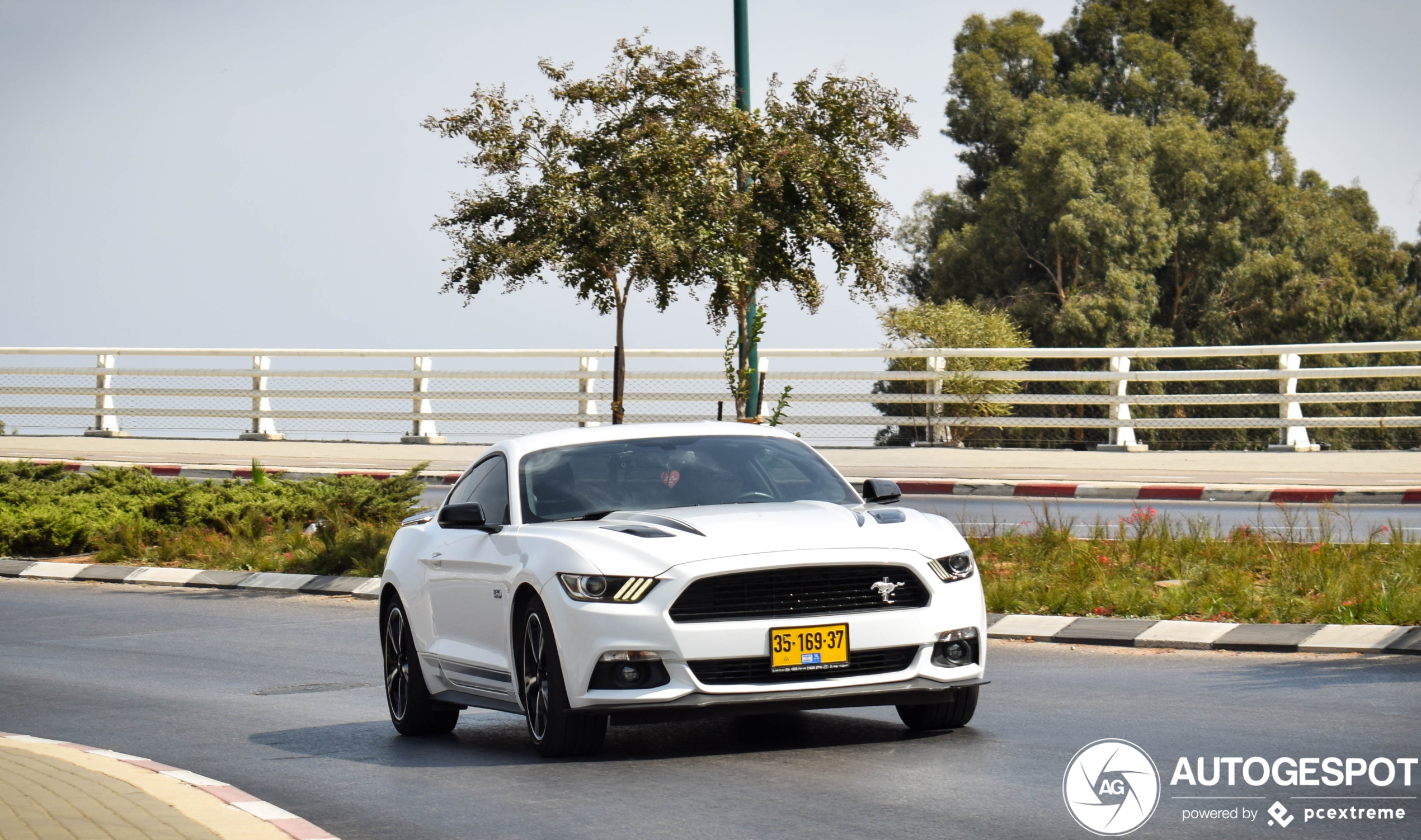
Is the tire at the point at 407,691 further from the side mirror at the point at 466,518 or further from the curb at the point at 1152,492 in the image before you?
the curb at the point at 1152,492

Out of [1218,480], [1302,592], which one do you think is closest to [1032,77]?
[1218,480]

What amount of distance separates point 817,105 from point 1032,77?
4145 cm

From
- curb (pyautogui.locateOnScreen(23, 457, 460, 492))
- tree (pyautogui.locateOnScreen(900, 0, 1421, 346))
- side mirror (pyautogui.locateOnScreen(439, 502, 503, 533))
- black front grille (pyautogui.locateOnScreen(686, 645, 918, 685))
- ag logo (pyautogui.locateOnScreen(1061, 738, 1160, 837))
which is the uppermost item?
tree (pyautogui.locateOnScreen(900, 0, 1421, 346))

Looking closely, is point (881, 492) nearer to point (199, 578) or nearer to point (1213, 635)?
point (1213, 635)

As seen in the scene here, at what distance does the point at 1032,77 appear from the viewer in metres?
60.7

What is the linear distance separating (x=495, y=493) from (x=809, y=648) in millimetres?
2287

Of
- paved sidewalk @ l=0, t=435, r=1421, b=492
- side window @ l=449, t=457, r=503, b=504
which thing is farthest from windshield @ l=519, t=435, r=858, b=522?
paved sidewalk @ l=0, t=435, r=1421, b=492

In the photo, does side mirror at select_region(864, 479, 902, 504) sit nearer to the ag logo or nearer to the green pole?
the ag logo

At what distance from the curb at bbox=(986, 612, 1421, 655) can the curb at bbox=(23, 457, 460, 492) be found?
45.8 ft

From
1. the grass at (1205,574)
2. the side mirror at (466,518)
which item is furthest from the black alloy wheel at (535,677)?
the grass at (1205,574)

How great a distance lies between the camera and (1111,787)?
7125 mm

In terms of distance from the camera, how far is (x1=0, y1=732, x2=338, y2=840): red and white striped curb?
267 inches

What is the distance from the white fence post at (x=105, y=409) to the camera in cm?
3600

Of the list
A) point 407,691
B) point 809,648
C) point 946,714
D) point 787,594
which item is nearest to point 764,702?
point 809,648
